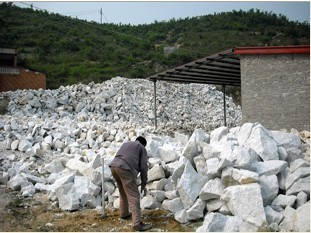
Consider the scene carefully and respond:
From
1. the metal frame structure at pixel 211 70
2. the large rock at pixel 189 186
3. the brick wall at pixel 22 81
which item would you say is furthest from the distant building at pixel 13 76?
the large rock at pixel 189 186

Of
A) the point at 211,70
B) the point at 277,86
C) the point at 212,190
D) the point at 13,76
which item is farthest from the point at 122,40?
the point at 212,190

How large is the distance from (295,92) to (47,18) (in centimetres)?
4627

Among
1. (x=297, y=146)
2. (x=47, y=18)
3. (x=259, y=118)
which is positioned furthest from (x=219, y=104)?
(x=47, y=18)

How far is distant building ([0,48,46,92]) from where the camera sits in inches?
872

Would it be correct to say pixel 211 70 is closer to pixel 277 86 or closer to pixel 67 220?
pixel 277 86

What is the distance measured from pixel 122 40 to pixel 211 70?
107 ft

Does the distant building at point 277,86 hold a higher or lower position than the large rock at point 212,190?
higher

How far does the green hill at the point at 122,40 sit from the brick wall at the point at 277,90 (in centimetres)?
2154

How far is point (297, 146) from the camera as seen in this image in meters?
6.56

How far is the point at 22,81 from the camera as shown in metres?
23.1

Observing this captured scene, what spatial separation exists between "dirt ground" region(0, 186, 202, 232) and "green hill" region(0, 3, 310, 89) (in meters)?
23.4

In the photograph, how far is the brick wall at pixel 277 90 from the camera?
30.6ft

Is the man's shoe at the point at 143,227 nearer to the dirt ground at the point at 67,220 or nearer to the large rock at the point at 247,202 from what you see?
the dirt ground at the point at 67,220

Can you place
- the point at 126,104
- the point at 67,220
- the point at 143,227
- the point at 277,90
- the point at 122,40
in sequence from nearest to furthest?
1. the point at 143,227
2. the point at 67,220
3. the point at 277,90
4. the point at 126,104
5. the point at 122,40
